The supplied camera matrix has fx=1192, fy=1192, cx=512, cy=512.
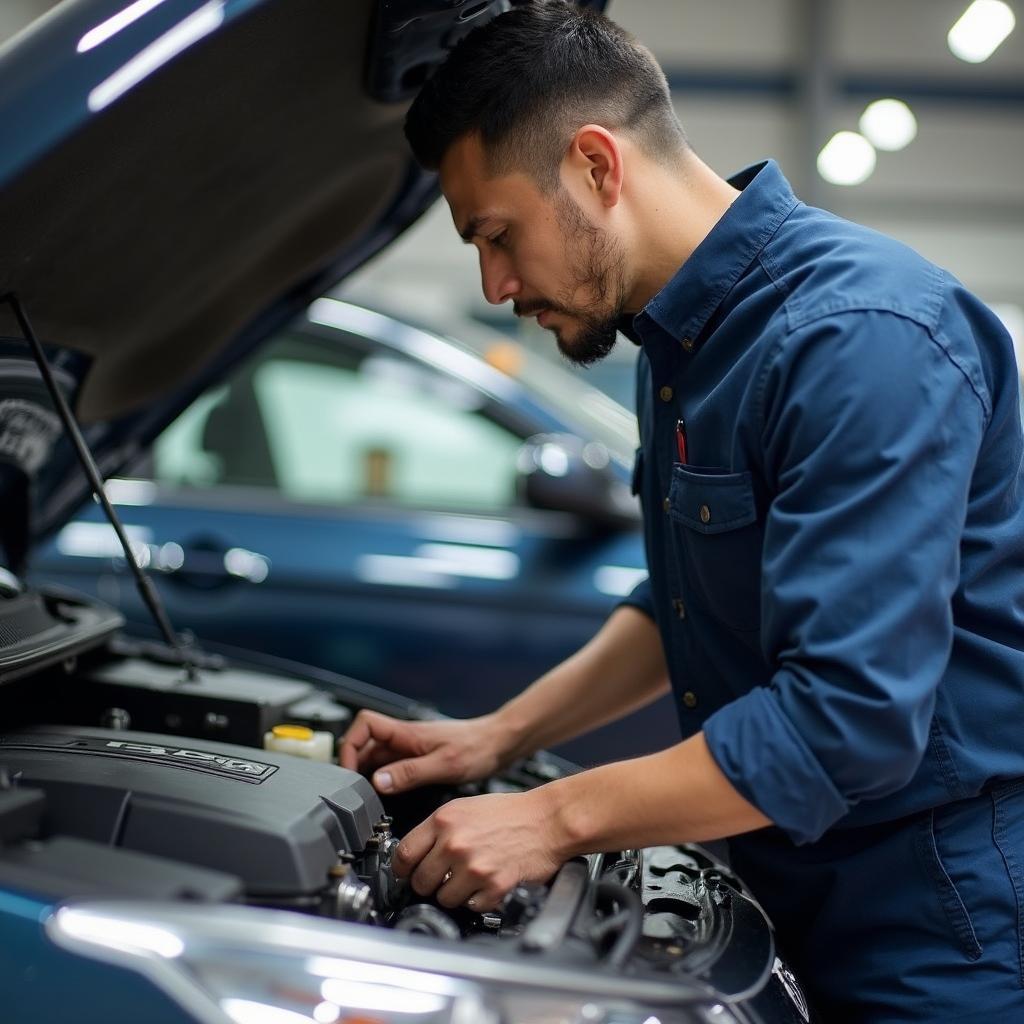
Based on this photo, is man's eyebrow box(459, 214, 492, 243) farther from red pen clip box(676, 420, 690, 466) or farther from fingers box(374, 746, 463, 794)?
fingers box(374, 746, 463, 794)

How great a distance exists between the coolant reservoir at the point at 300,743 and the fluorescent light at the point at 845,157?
26.3ft

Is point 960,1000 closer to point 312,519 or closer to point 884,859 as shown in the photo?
point 884,859

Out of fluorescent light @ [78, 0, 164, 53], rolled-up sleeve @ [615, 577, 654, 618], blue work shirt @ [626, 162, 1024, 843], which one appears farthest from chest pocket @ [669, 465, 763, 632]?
fluorescent light @ [78, 0, 164, 53]

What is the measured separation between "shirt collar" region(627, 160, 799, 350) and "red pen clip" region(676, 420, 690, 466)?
3.3 inches

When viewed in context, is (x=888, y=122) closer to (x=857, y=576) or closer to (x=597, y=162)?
(x=597, y=162)

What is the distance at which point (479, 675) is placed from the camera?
8.30 ft

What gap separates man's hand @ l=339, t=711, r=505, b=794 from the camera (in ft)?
5.12

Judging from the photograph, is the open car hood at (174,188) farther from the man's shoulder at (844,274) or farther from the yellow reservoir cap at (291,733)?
the yellow reservoir cap at (291,733)

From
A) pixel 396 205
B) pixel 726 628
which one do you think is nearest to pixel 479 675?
pixel 396 205

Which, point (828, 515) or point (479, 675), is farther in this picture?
point (479, 675)

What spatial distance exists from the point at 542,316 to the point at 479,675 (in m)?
1.32

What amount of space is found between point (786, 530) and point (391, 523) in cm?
173

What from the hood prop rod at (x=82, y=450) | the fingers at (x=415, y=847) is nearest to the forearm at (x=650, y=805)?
the fingers at (x=415, y=847)

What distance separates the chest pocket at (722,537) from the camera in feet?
3.91
